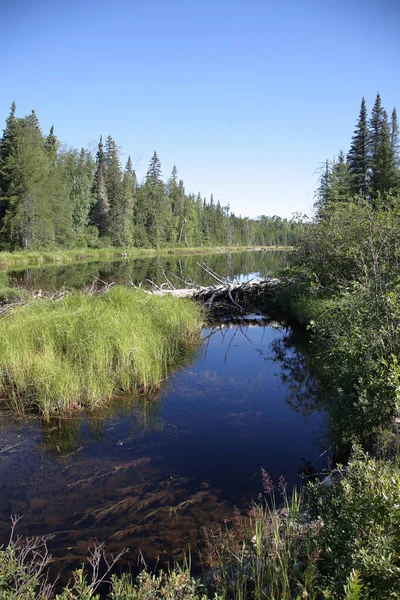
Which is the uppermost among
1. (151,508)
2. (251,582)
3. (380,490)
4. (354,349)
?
(354,349)

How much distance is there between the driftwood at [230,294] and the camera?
18.5m

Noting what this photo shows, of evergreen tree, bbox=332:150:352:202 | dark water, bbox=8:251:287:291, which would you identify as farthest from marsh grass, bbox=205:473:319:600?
evergreen tree, bbox=332:150:352:202

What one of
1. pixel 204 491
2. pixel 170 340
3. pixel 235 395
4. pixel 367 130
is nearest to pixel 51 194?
pixel 367 130

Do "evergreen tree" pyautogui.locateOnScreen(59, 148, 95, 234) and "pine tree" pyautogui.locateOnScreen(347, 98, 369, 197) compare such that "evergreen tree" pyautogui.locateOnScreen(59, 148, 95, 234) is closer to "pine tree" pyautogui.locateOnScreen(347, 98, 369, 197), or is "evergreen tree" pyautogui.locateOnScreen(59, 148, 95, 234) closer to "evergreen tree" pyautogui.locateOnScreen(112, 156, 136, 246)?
"evergreen tree" pyautogui.locateOnScreen(112, 156, 136, 246)

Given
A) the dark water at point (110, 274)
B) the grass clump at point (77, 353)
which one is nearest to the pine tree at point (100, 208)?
the dark water at point (110, 274)

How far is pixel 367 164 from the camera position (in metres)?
45.0

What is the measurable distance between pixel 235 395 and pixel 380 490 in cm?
635

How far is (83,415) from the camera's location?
750 centimetres

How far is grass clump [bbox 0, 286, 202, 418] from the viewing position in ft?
24.4

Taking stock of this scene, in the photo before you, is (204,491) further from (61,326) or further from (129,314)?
(129,314)

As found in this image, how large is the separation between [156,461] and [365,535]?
4.09m

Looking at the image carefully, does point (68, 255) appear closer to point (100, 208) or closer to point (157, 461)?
point (100, 208)

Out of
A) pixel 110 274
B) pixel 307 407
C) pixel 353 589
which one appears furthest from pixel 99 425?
pixel 110 274

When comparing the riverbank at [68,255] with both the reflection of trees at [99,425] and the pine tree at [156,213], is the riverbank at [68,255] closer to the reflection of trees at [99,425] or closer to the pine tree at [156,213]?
the pine tree at [156,213]
